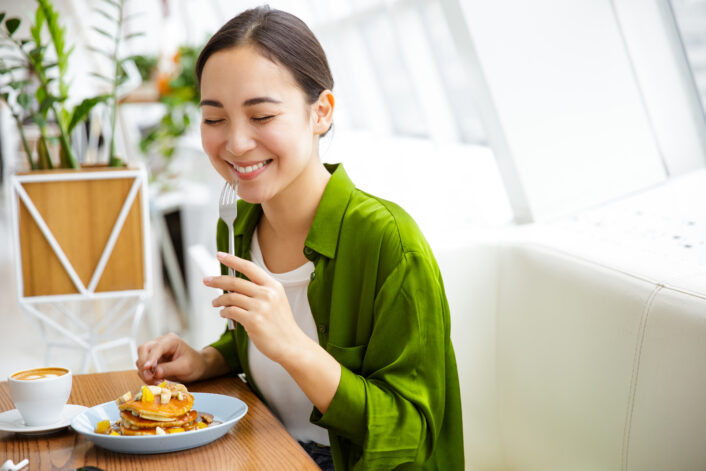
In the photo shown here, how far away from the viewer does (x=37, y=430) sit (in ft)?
3.34

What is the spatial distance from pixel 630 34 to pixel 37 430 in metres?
1.80

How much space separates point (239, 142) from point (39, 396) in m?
0.46

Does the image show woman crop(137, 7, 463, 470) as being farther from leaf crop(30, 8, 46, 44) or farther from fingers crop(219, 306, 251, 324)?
leaf crop(30, 8, 46, 44)

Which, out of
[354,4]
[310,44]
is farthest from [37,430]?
[354,4]

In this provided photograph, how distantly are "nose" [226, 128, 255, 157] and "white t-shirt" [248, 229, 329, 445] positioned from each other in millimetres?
251

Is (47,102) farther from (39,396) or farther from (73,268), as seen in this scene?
(39,396)

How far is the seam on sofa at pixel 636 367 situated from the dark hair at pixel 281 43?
655 millimetres

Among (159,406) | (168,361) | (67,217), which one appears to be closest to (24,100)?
(67,217)

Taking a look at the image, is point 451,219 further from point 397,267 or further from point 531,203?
point 397,267

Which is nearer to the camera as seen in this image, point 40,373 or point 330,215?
point 40,373

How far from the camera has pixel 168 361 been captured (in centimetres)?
132

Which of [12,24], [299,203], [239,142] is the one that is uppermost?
[12,24]

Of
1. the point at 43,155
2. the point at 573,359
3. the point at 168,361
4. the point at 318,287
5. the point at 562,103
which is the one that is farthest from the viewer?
the point at 43,155

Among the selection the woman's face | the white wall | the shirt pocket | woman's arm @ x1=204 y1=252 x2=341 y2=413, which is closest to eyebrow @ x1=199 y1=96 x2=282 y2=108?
the woman's face
